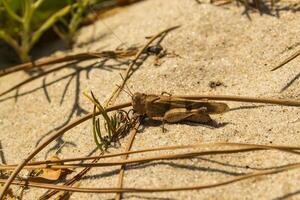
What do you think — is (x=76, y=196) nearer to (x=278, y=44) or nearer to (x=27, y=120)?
(x=27, y=120)

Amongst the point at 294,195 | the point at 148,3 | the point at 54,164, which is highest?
the point at 148,3

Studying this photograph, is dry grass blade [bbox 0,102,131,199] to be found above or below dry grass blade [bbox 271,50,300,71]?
above

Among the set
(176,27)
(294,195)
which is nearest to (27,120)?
(176,27)

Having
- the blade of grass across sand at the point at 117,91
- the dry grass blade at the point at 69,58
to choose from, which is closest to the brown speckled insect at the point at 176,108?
the blade of grass across sand at the point at 117,91

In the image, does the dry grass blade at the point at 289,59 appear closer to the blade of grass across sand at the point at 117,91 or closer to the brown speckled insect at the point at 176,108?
the brown speckled insect at the point at 176,108

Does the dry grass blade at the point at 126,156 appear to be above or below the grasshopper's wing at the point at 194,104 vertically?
below

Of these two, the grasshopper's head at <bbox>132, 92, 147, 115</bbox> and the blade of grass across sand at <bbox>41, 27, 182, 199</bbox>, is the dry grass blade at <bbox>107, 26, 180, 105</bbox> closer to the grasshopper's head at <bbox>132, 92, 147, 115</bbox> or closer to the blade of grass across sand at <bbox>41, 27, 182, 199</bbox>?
the blade of grass across sand at <bbox>41, 27, 182, 199</bbox>

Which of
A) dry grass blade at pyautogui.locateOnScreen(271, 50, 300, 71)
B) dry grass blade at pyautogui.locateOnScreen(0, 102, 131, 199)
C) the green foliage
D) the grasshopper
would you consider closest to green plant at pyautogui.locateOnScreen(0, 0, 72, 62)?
the green foliage
